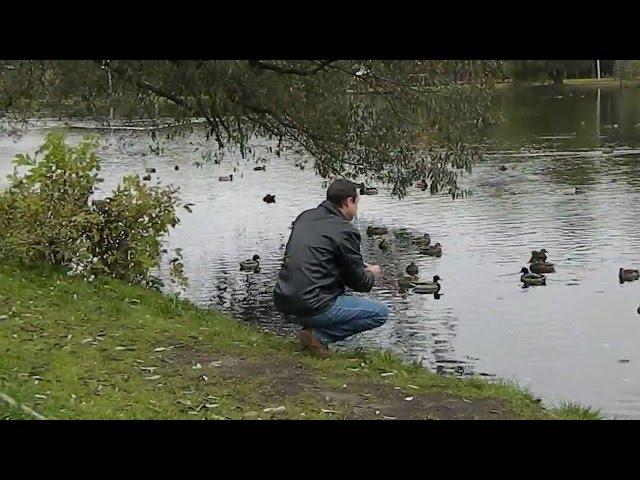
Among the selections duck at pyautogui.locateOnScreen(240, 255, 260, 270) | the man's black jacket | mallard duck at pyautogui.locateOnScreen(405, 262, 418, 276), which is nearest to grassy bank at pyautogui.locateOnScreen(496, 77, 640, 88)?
duck at pyautogui.locateOnScreen(240, 255, 260, 270)

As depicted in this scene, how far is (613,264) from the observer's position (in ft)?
50.8

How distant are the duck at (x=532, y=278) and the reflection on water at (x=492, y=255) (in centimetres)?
17

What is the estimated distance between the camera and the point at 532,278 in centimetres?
1448

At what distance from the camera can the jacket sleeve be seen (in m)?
7.13

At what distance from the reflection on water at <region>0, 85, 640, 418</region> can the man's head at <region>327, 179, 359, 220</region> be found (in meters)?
3.31

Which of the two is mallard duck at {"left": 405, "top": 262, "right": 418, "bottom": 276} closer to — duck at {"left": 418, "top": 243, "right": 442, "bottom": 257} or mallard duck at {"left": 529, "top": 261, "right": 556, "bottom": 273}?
duck at {"left": 418, "top": 243, "right": 442, "bottom": 257}

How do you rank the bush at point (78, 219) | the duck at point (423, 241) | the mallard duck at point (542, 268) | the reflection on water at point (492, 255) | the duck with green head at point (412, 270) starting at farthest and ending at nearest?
the duck at point (423, 241) → the duck with green head at point (412, 270) → the mallard duck at point (542, 268) → the reflection on water at point (492, 255) → the bush at point (78, 219)

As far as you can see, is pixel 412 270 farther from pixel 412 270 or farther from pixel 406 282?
pixel 406 282

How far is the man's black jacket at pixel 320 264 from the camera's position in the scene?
7.15 meters

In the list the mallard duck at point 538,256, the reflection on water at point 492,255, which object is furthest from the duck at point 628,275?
the mallard duck at point 538,256

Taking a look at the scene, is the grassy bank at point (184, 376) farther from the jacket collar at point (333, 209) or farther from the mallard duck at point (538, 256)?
the mallard duck at point (538, 256)
